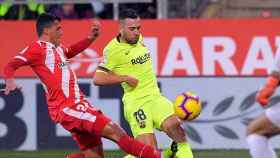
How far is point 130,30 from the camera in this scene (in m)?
11.2

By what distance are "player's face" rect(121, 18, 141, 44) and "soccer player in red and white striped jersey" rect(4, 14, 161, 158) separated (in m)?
0.95

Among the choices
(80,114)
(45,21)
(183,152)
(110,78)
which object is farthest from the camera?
(110,78)

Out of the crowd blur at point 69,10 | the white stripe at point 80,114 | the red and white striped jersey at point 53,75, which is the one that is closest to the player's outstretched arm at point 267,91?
the white stripe at point 80,114

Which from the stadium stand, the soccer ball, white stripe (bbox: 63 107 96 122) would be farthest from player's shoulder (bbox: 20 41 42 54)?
the stadium stand

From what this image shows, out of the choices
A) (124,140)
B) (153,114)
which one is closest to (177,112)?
(153,114)

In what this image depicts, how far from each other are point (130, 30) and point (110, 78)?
57 cm

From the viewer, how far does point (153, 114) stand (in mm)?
11195

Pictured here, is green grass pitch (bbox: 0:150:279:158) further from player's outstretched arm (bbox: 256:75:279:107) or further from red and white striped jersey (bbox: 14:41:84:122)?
player's outstretched arm (bbox: 256:75:279:107)

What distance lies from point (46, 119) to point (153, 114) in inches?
183

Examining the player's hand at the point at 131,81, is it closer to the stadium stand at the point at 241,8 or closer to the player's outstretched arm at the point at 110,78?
the player's outstretched arm at the point at 110,78

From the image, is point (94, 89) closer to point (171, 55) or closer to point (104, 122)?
point (171, 55)

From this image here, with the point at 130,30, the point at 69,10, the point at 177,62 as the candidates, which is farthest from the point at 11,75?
the point at 69,10

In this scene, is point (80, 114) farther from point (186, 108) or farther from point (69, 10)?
point (69, 10)

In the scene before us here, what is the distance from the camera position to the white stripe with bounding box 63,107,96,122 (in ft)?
33.4
